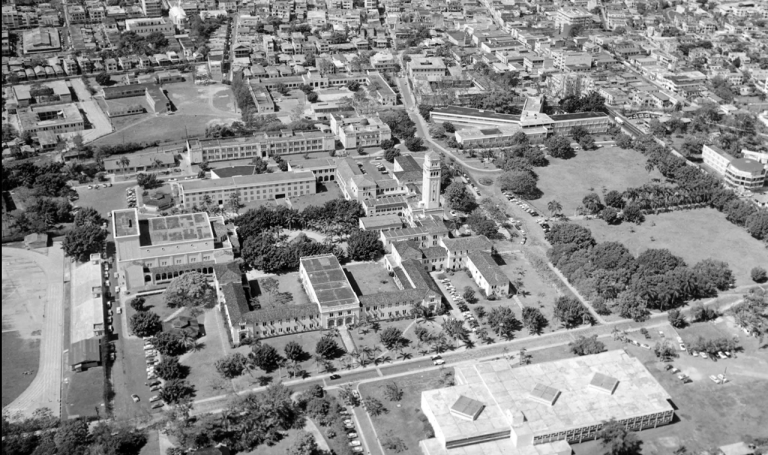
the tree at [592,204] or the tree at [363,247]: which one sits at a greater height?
the tree at [363,247]

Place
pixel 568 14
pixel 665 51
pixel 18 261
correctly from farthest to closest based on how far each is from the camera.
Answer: pixel 568 14 → pixel 665 51 → pixel 18 261

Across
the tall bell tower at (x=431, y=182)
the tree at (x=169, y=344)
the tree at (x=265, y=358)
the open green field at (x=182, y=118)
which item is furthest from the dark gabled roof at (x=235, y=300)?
the open green field at (x=182, y=118)

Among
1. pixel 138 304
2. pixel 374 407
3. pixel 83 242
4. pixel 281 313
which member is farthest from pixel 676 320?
pixel 83 242

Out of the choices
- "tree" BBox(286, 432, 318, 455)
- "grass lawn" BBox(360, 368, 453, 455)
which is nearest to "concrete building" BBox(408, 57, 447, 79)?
"grass lawn" BBox(360, 368, 453, 455)

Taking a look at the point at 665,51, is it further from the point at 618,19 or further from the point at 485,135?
the point at 485,135

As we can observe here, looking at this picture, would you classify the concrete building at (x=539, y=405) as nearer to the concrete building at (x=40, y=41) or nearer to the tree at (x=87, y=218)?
the tree at (x=87, y=218)

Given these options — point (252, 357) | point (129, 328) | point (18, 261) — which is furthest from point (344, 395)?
point (18, 261)
